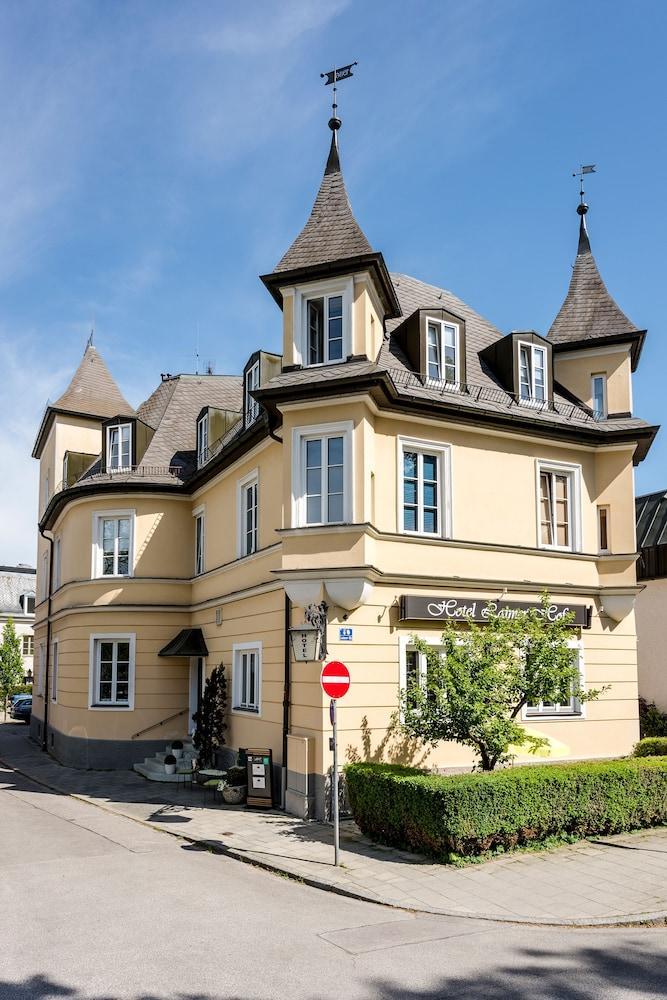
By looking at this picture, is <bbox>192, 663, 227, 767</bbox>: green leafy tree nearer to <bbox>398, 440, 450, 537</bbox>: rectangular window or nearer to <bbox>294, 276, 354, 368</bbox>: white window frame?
<bbox>398, 440, 450, 537</bbox>: rectangular window

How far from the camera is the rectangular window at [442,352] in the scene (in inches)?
667

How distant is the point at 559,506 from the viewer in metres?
17.9

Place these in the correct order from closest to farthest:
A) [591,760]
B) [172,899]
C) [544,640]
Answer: [172,899]
[544,640]
[591,760]

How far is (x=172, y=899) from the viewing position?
9828 mm

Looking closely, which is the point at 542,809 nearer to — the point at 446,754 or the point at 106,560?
the point at 446,754

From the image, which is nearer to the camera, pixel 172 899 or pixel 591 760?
pixel 172 899

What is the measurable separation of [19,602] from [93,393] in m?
32.8

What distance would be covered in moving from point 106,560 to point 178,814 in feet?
31.6

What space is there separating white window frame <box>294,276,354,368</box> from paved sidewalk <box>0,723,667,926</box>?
8106mm

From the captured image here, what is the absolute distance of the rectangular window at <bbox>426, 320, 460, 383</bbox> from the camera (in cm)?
1695

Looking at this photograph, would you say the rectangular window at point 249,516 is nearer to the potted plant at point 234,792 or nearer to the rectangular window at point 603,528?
the potted plant at point 234,792

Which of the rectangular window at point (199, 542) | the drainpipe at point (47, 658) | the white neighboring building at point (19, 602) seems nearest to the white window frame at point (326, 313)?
the rectangular window at point (199, 542)

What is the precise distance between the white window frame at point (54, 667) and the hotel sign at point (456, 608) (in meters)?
14.6

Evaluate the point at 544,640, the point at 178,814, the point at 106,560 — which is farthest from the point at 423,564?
the point at 106,560
